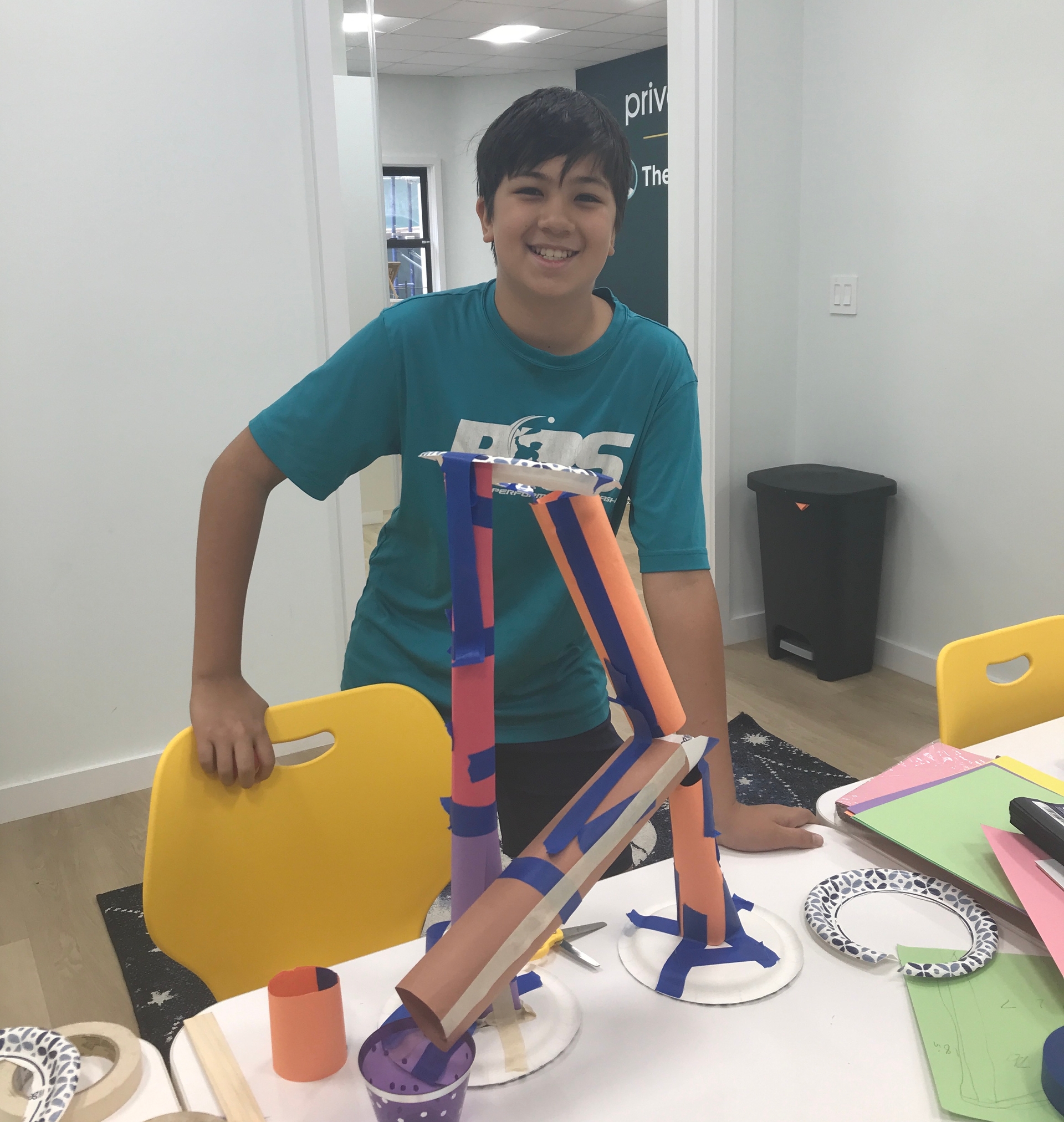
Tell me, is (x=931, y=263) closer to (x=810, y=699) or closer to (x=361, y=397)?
(x=810, y=699)

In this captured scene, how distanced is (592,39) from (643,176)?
42.7 inches

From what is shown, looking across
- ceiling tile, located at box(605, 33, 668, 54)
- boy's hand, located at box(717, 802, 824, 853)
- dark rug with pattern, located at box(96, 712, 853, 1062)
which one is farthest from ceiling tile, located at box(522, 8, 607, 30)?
boy's hand, located at box(717, 802, 824, 853)

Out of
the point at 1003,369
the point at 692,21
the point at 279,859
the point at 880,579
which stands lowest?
the point at 880,579

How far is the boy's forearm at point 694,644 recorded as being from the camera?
1.03 m

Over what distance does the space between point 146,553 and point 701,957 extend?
6.75 feet

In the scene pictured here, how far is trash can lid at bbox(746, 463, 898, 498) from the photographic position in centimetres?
301

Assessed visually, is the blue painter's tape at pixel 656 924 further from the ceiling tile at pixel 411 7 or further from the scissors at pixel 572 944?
the ceiling tile at pixel 411 7

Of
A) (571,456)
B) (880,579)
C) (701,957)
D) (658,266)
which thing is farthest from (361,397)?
(658,266)

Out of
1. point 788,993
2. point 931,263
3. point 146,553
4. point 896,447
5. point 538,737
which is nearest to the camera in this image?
point 788,993

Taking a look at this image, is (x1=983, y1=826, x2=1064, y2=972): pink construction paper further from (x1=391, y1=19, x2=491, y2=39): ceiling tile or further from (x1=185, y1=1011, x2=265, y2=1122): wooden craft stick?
(x1=391, y1=19, x2=491, y2=39): ceiling tile

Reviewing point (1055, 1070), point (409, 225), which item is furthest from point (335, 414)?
point (409, 225)

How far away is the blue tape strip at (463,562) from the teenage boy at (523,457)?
412 mm

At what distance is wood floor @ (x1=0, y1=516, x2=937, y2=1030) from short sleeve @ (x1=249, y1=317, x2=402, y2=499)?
0.87 m

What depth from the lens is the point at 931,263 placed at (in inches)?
114
